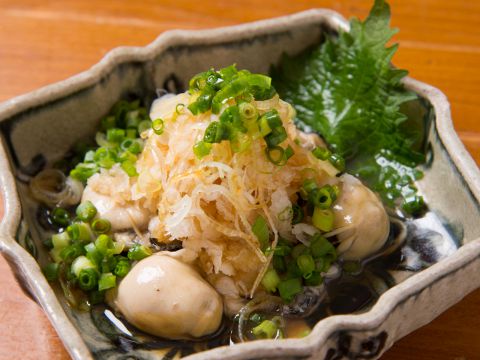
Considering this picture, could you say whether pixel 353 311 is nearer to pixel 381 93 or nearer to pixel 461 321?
pixel 461 321

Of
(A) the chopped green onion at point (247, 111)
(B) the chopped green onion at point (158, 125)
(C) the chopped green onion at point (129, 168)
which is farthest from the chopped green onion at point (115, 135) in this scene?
(A) the chopped green onion at point (247, 111)

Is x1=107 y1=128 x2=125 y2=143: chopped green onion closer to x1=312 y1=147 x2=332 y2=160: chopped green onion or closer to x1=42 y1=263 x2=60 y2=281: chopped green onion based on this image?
x1=42 y1=263 x2=60 y2=281: chopped green onion

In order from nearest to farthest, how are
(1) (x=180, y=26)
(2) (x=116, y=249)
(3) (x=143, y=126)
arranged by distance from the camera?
(2) (x=116, y=249) < (3) (x=143, y=126) < (1) (x=180, y=26)

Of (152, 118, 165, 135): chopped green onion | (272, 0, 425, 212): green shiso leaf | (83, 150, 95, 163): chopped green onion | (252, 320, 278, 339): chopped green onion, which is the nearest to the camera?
(252, 320, 278, 339): chopped green onion

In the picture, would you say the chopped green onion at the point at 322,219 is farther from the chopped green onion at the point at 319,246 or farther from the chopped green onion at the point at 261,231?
the chopped green onion at the point at 261,231

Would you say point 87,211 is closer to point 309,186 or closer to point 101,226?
point 101,226

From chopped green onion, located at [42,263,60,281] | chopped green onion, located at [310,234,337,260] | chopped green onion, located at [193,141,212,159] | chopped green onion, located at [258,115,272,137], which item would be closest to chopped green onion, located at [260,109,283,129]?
chopped green onion, located at [258,115,272,137]

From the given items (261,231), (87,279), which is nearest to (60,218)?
(87,279)

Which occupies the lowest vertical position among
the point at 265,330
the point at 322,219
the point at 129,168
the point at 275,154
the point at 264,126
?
the point at 265,330
